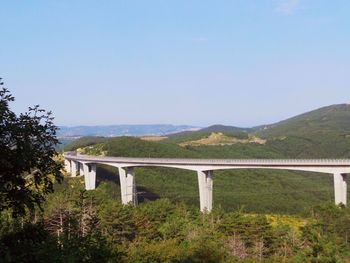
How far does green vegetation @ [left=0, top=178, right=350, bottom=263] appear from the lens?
46.7 feet

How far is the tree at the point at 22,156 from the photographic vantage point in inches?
445

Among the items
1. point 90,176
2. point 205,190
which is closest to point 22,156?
point 205,190

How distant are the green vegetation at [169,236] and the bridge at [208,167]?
6310 mm

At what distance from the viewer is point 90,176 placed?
107m

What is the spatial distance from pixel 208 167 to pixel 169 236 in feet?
108

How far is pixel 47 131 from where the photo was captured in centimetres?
1206

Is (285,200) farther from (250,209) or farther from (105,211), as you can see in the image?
(105,211)

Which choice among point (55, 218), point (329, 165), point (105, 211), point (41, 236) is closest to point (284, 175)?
point (329, 165)

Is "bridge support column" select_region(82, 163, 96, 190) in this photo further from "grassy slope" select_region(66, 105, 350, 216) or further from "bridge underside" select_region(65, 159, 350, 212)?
"grassy slope" select_region(66, 105, 350, 216)

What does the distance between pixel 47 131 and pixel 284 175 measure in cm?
14771

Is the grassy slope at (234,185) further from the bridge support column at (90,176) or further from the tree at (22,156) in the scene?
the tree at (22,156)

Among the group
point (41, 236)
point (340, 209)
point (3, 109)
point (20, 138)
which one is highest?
point (3, 109)

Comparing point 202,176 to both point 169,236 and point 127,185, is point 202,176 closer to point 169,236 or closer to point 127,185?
point 127,185

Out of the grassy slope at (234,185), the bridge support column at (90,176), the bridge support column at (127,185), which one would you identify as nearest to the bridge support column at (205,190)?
the grassy slope at (234,185)
